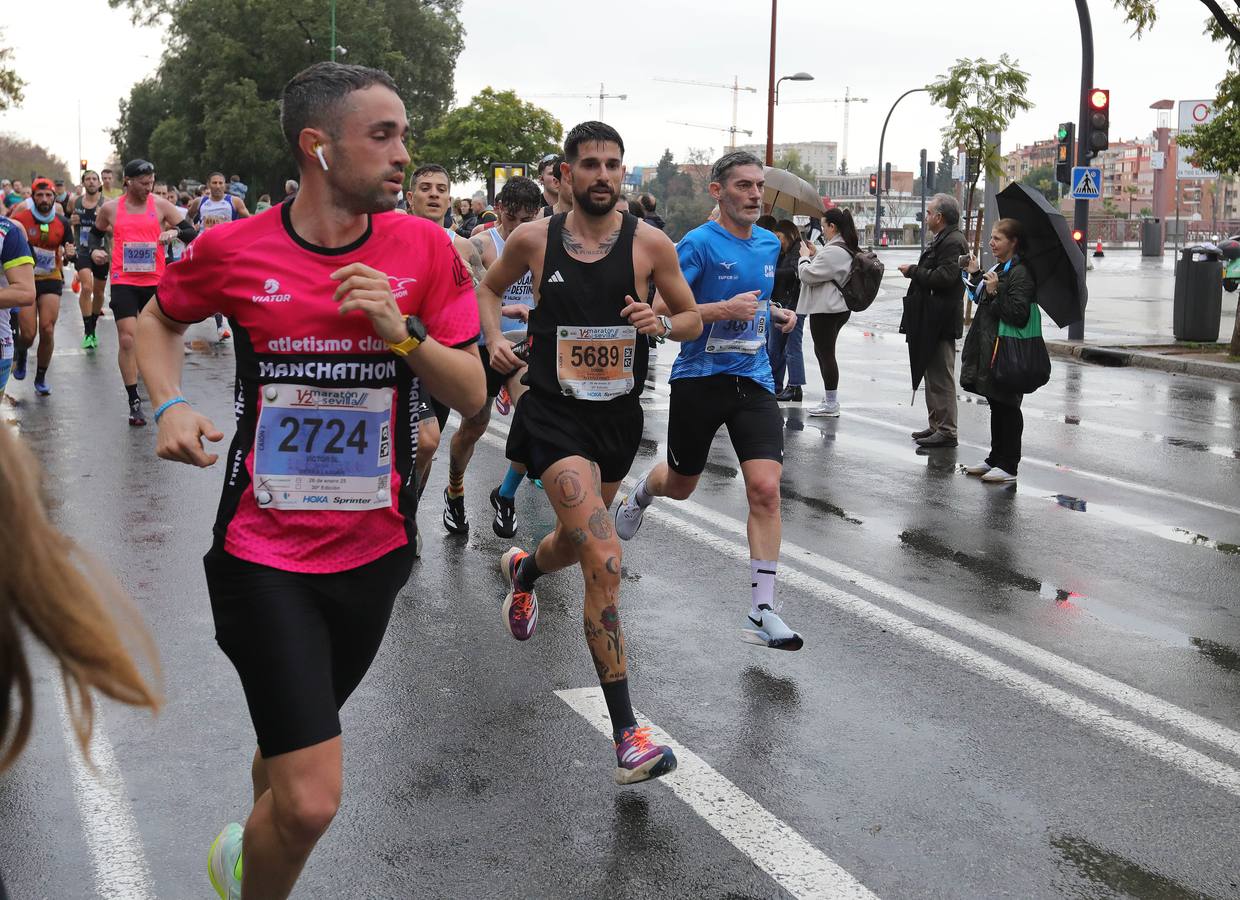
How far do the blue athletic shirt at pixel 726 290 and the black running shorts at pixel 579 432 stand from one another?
1.13 m

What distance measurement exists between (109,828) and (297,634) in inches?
56.9

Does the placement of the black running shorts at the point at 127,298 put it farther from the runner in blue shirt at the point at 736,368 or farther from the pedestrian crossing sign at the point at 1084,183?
the pedestrian crossing sign at the point at 1084,183

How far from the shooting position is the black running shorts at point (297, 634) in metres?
3.00

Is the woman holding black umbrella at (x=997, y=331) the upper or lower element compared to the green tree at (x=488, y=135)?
lower

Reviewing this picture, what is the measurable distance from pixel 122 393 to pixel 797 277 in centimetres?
642

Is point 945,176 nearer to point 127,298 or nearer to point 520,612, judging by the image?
point 127,298

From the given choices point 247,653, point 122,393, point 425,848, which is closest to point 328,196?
point 247,653

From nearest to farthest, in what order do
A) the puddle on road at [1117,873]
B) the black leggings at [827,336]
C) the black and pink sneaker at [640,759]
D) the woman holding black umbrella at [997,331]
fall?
the puddle on road at [1117,873] < the black and pink sneaker at [640,759] < the woman holding black umbrella at [997,331] < the black leggings at [827,336]

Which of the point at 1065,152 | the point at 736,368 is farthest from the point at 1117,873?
the point at 1065,152

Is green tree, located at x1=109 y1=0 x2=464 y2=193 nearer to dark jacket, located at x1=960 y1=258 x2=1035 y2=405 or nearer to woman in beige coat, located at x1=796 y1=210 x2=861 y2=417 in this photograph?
woman in beige coat, located at x1=796 y1=210 x2=861 y2=417

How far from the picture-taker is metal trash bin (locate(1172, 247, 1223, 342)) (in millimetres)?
19266

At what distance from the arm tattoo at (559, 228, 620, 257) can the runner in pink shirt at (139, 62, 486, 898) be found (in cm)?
175

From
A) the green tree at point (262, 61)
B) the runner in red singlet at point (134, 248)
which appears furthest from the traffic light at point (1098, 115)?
the green tree at point (262, 61)

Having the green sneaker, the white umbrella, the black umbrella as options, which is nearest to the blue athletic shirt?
the green sneaker
